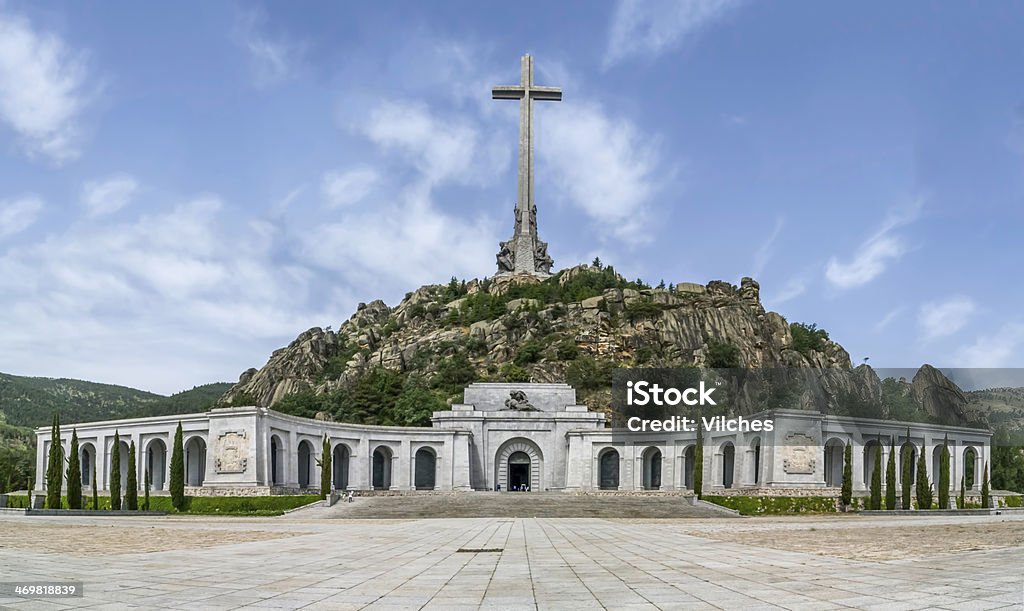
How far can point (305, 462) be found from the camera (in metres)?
53.3

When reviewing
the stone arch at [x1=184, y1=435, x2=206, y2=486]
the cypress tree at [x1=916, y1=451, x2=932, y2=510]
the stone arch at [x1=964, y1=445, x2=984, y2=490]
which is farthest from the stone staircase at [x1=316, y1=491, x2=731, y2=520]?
the stone arch at [x1=964, y1=445, x2=984, y2=490]

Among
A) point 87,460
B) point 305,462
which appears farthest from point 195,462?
point 87,460

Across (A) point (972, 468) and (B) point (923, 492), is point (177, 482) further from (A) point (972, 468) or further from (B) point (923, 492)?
(A) point (972, 468)

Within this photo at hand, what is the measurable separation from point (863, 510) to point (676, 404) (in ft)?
67.0

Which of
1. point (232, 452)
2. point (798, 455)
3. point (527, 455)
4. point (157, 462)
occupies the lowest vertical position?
point (157, 462)

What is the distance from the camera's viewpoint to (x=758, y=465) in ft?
158

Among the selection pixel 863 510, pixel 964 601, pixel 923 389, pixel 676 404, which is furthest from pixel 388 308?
pixel 964 601

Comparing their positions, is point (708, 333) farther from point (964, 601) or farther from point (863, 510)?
point (964, 601)

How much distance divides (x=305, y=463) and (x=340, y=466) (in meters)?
3.83

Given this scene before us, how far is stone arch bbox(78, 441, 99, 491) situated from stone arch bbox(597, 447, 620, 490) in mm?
31525

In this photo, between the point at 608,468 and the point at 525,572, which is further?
the point at 608,468

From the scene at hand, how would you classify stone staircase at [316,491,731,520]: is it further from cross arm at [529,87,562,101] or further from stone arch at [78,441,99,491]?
cross arm at [529,87,562,101]

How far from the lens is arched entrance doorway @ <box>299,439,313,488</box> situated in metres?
52.8

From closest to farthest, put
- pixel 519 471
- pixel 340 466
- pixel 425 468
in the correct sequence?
pixel 340 466 < pixel 425 468 < pixel 519 471
